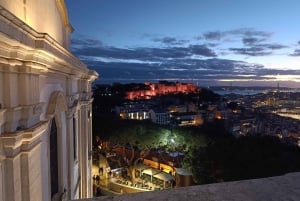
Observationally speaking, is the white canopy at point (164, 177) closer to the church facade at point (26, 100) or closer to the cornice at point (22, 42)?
the church facade at point (26, 100)

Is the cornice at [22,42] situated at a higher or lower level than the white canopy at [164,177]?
higher

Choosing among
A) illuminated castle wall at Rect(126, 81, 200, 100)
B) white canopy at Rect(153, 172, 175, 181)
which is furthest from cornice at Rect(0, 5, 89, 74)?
illuminated castle wall at Rect(126, 81, 200, 100)

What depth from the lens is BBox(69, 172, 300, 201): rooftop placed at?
2.37m

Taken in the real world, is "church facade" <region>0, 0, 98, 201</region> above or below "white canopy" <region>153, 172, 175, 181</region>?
above

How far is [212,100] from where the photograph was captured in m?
121

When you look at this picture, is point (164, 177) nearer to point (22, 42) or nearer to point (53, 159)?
point (53, 159)

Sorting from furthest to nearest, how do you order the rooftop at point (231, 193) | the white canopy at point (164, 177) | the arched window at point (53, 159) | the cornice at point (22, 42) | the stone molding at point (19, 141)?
the white canopy at point (164, 177), the arched window at point (53, 159), the stone molding at point (19, 141), the cornice at point (22, 42), the rooftop at point (231, 193)

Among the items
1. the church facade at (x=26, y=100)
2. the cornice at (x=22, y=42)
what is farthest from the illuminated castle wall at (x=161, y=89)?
the cornice at (x=22, y=42)

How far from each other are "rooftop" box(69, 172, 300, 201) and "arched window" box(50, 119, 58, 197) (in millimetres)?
5262

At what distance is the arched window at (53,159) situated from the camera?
7.28 m

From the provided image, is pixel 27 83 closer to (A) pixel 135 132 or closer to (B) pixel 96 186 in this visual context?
(B) pixel 96 186

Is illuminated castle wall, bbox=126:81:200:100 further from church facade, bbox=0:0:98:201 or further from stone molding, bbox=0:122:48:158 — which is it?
stone molding, bbox=0:122:48:158

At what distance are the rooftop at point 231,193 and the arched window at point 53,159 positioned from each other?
17.3ft

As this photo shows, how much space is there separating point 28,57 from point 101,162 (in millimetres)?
22470
